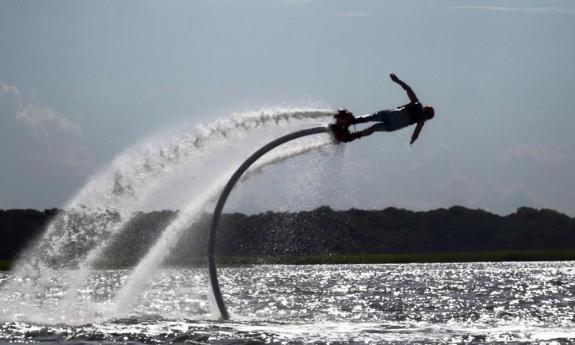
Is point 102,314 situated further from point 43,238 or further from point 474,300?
point 474,300

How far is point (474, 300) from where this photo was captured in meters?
50.3

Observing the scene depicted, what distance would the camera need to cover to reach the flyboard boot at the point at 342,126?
101 ft

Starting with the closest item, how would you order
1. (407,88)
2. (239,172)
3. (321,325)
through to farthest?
(407,88)
(239,172)
(321,325)

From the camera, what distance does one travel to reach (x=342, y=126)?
30812 mm

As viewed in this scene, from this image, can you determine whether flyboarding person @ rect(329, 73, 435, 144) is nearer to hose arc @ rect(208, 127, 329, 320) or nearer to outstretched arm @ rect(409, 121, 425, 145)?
outstretched arm @ rect(409, 121, 425, 145)

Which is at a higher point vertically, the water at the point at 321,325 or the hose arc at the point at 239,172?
the hose arc at the point at 239,172

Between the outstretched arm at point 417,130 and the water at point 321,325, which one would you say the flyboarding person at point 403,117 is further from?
the water at point 321,325

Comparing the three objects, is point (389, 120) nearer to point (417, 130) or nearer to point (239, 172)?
point (417, 130)

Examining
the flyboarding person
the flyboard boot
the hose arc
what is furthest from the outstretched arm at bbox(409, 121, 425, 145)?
the hose arc

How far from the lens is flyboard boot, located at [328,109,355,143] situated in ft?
101

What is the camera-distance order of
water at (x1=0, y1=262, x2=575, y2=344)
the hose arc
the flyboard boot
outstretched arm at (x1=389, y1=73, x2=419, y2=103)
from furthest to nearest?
the hose arc, the flyboard boot, outstretched arm at (x1=389, y1=73, x2=419, y2=103), water at (x1=0, y1=262, x2=575, y2=344)

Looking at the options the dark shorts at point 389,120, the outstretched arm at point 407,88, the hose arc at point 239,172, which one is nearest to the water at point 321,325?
the hose arc at point 239,172

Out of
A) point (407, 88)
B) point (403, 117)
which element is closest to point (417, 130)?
point (403, 117)

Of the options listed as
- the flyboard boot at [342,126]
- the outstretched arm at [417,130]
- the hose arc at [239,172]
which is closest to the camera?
the outstretched arm at [417,130]
